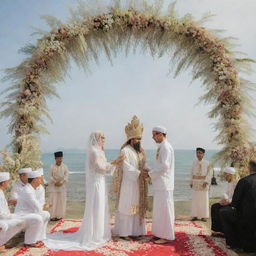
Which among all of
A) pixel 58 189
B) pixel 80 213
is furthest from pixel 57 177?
pixel 80 213

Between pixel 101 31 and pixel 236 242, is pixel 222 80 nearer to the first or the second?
pixel 101 31

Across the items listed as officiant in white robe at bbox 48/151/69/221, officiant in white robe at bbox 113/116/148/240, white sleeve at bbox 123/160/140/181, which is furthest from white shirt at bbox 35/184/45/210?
officiant in white robe at bbox 48/151/69/221

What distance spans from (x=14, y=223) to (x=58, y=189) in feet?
9.14

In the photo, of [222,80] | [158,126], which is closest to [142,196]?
[158,126]

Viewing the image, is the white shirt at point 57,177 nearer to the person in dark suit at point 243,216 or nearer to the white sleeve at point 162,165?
the white sleeve at point 162,165

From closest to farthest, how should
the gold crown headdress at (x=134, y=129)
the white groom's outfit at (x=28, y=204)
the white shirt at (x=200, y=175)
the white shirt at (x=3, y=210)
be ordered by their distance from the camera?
the white shirt at (x=3, y=210)
the white groom's outfit at (x=28, y=204)
the gold crown headdress at (x=134, y=129)
the white shirt at (x=200, y=175)

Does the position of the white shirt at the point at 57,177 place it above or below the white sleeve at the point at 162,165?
below

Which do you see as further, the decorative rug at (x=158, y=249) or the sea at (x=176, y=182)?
the sea at (x=176, y=182)

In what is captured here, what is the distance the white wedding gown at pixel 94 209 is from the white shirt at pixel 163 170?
2.56 ft

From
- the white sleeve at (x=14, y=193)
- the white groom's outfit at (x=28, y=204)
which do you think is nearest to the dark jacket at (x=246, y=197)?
the white groom's outfit at (x=28, y=204)

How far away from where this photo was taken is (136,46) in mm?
7609

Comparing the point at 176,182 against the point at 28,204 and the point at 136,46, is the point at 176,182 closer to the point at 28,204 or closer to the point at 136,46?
the point at 136,46

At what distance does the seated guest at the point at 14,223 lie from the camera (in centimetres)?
554

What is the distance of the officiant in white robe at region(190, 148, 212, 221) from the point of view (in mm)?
8406
